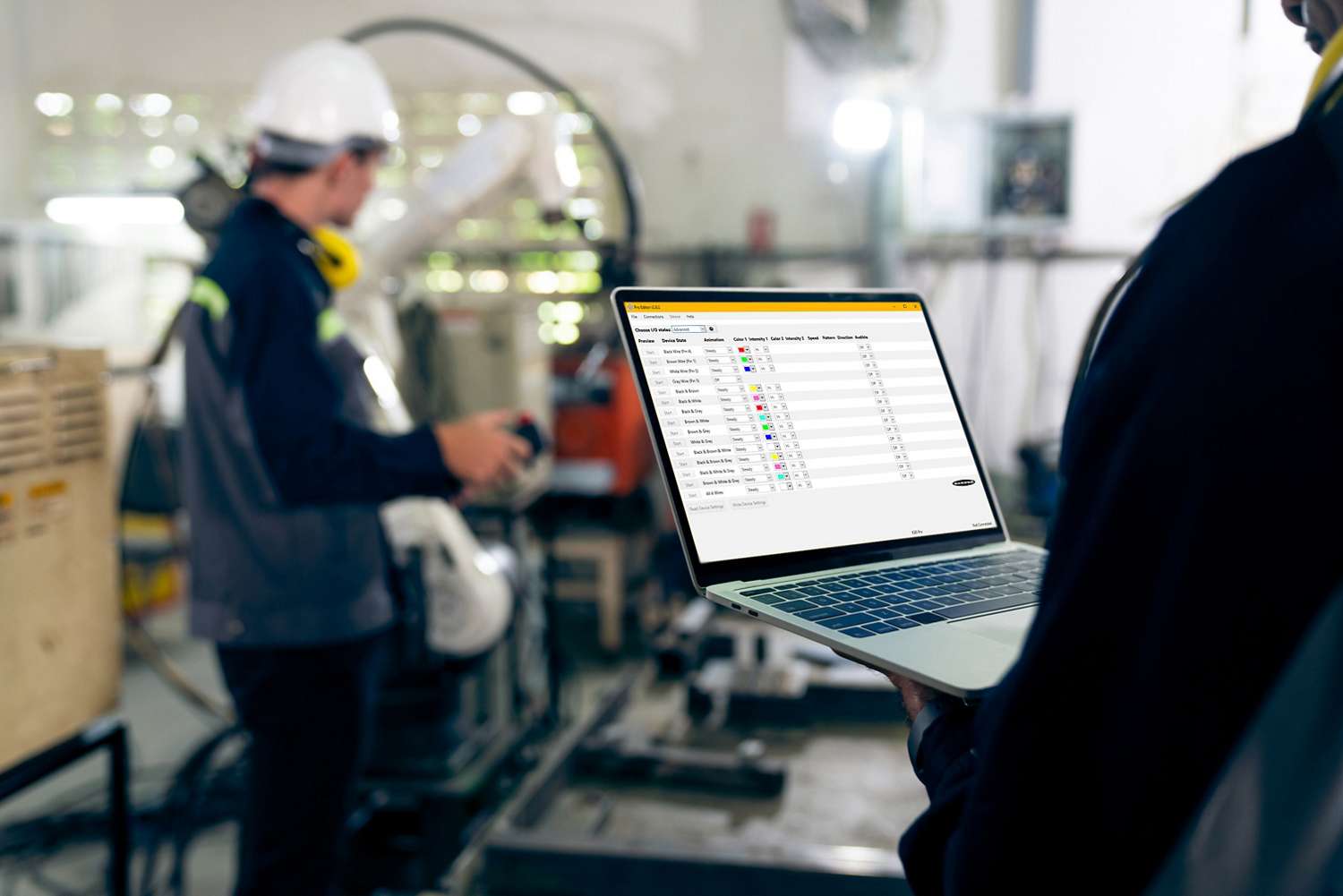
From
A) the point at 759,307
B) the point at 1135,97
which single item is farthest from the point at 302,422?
the point at 1135,97

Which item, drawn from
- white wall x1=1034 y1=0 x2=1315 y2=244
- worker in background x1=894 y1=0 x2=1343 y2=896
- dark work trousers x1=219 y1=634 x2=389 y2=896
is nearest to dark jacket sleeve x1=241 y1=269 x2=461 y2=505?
dark work trousers x1=219 y1=634 x2=389 y2=896

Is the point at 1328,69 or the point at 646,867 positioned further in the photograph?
the point at 646,867

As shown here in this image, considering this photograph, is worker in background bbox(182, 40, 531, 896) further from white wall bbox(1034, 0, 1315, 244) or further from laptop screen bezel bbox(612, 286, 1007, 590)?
white wall bbox(1034, 0, 1315, 244)

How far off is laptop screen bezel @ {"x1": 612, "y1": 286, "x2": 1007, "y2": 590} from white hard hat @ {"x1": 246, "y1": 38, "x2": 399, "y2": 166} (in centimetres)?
93

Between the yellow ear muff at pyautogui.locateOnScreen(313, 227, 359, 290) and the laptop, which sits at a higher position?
the yellow ear muff at pyautogui.locateOnScreen(313, 227, 359, 290)

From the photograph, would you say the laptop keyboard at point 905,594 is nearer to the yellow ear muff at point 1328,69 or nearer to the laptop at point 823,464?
the laptop at point 823,464

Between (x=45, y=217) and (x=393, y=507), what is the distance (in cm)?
391

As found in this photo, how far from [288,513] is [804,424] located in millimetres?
854

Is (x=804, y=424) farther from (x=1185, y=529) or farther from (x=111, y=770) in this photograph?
(x=111, y=770)

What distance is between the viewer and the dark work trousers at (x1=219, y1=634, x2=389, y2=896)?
1385 millimetres

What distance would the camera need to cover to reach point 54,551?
1345 millimetres

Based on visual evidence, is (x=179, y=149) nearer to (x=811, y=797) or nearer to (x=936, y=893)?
(x=811, y=797)

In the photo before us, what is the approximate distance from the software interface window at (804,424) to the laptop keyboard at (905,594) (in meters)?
0.05

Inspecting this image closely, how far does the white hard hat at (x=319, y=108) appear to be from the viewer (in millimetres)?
1565
